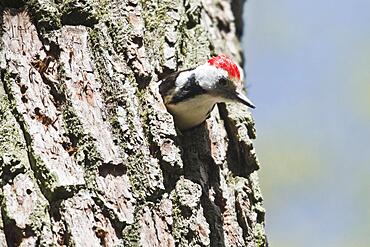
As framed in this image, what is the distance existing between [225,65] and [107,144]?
98 centimetres

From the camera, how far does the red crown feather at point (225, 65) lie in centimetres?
369

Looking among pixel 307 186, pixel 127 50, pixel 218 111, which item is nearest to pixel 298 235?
pixel 307 186

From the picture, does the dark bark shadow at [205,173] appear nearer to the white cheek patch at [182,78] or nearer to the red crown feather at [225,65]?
the white cheek patch at [182,78]

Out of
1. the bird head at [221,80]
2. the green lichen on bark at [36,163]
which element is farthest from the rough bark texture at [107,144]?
the bird head at [221,80]

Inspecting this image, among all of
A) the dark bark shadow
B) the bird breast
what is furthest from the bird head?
the dark bark shadow

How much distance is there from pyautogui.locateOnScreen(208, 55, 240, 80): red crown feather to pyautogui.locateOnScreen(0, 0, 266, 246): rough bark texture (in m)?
0.17

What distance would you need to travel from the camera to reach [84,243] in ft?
8.71

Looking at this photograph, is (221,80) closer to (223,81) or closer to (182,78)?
(223,81)

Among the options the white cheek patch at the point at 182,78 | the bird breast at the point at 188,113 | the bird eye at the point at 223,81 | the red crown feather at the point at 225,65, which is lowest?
the bird breast at the point at 188,113

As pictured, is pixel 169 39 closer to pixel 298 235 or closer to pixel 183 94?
pixel 183 94

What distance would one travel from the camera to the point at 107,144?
293 cm

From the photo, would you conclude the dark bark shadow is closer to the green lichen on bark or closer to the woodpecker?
the woodpecker

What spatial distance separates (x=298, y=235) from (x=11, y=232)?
4.59m

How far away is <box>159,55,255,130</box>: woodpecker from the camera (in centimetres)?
346
